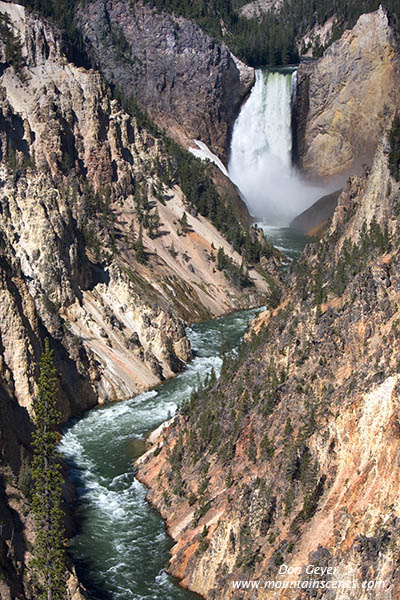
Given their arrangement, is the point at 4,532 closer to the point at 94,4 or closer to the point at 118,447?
the point at 118,447

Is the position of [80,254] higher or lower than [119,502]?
higher

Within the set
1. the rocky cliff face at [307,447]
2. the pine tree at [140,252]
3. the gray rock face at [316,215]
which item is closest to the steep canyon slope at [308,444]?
the rocky cliff face at [307,447]

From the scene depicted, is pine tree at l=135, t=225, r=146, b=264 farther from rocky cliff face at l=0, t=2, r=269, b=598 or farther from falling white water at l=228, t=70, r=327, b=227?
falling white water at l=228, t=70, r=327, b=227

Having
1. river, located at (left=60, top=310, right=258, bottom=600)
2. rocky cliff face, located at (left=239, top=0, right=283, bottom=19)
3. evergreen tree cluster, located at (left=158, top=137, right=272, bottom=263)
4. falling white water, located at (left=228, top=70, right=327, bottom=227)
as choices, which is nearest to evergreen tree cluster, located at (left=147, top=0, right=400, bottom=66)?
rocky cliff face, located at (left=239, top=0, right=283, bottom=19)

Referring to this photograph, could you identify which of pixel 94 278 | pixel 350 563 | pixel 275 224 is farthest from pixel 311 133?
pixel 350 563

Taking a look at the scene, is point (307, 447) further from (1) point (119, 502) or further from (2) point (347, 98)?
(2) point (347, 98)

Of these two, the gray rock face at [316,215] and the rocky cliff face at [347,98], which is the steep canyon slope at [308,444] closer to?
the gray rock face at [316,215]

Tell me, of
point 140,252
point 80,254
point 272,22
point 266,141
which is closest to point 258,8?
point 272,22
